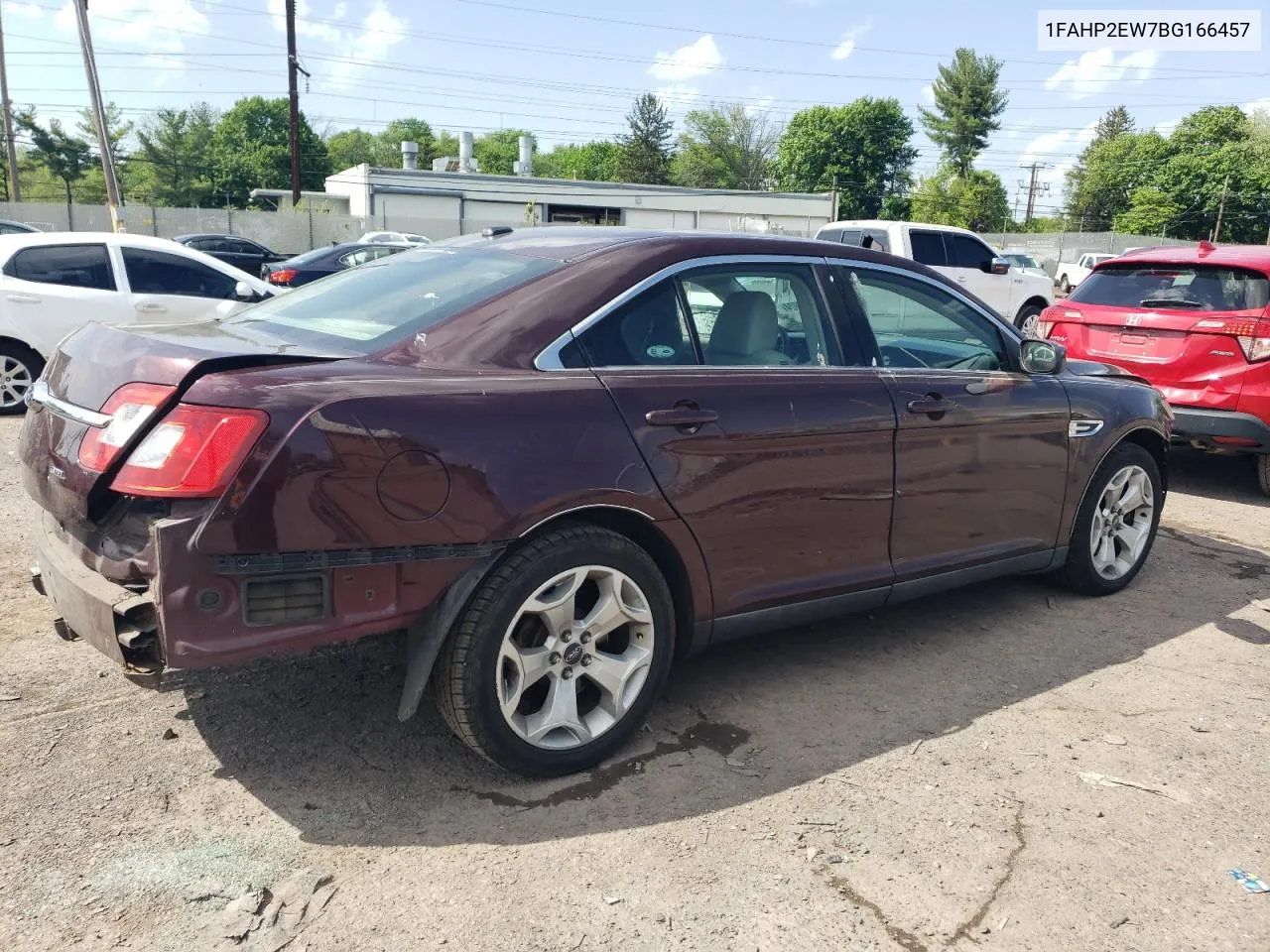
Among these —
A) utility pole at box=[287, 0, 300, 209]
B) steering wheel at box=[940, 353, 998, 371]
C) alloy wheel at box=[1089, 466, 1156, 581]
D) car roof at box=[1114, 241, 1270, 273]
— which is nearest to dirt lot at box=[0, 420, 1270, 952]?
alloy wheel at box=[1089, 466, 1156, 581]

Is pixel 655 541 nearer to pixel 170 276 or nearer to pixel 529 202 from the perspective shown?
pixel 170 276

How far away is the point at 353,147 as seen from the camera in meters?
119

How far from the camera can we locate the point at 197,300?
357 inches

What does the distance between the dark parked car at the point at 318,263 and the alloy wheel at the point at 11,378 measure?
7.21m

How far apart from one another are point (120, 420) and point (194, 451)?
0.32m

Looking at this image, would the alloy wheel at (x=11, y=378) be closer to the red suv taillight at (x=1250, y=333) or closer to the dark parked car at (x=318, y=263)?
the dark parked car at (x=318, y=263)

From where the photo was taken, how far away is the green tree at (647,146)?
85.1 m

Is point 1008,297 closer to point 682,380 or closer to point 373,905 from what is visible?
point 682,380

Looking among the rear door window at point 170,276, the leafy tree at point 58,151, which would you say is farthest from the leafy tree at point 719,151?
the rear door window at point 170,276

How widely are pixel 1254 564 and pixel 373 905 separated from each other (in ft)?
17.5

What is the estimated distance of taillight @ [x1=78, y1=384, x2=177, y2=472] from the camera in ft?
8.38

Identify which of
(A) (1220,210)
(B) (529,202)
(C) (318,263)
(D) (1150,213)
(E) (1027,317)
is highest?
(A) (1220,210)

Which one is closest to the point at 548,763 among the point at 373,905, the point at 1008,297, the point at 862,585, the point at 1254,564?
the point at 373,905

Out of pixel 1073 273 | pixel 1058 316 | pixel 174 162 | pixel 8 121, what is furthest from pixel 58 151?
pixel 1058 316
